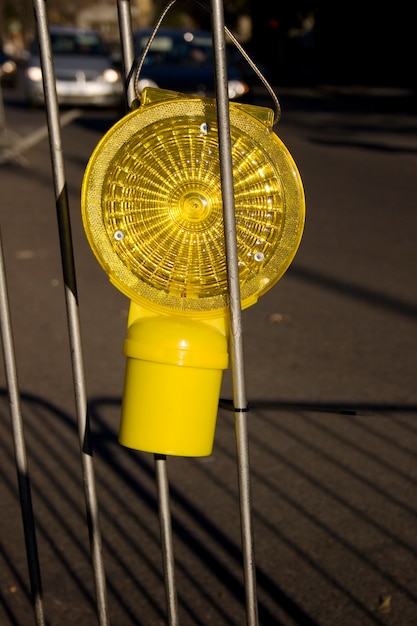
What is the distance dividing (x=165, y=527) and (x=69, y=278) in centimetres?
56

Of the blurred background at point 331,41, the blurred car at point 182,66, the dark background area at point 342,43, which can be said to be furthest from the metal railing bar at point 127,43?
the dark background area at point 342,43

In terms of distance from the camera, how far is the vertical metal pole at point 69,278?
1957 millimetres

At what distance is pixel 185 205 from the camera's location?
2.03 meters

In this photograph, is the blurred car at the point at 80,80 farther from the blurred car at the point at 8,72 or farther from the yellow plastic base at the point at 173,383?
the yellow plastic base at the point at 173,383

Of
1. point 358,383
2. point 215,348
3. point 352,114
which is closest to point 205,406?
point 215,348

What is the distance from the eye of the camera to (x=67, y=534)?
371 cm

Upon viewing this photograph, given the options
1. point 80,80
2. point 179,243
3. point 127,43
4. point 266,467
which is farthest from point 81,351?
point 80,80

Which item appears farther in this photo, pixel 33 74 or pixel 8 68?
pixel 8 68

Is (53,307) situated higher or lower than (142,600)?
higher

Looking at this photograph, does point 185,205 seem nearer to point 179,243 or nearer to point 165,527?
point 179,243

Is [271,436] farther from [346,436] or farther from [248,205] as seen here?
[248,205]

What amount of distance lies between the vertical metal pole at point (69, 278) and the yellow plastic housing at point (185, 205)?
6cm

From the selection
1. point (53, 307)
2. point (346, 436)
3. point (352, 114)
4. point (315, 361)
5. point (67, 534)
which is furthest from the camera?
point (352, 114)

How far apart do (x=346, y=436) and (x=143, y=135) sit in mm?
2756
